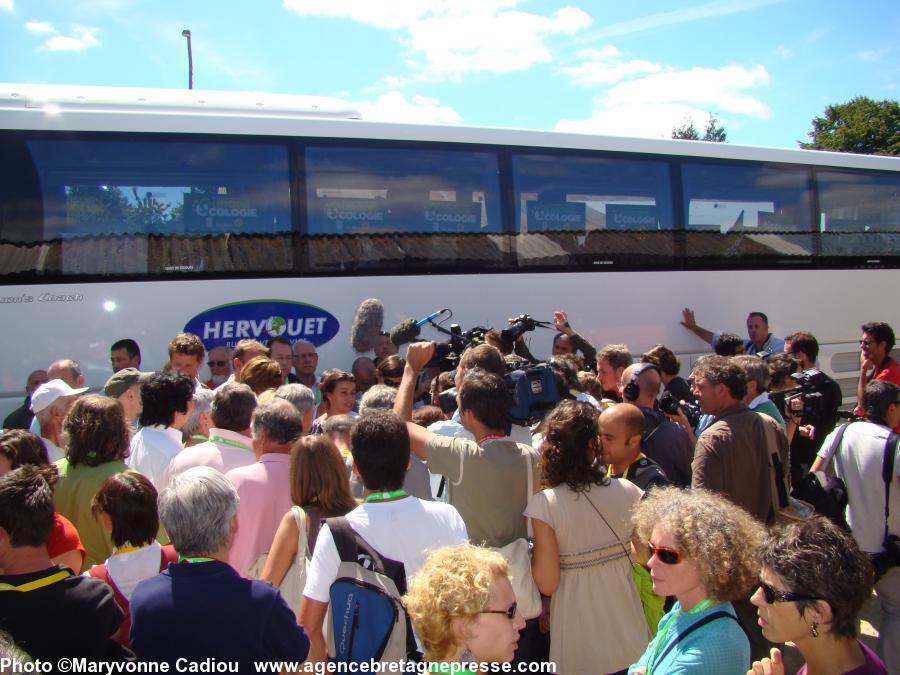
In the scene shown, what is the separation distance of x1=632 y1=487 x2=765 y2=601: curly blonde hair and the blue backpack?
3.03 feet

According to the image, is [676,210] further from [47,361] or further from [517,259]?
[47,361]

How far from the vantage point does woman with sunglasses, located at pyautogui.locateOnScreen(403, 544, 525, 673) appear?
2.02 metres

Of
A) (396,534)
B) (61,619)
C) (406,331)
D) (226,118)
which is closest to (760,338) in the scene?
(406,331)

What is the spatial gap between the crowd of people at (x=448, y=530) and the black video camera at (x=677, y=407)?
0.02 m

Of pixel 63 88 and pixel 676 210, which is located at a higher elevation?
pixel 63 88

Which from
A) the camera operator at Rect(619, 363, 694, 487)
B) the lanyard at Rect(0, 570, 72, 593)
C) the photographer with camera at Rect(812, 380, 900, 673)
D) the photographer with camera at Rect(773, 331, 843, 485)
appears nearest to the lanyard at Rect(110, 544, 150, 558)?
the lanyard at Rect(0, 570, 72, 593)

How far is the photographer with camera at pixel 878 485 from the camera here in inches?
160

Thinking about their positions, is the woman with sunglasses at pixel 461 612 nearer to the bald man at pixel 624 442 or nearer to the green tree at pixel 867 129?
the bald man at pixel 624 442

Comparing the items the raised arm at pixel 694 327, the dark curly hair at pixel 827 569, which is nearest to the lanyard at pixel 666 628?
the dark curly hair at pixel 827 569

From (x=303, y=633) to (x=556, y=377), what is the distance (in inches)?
95.8

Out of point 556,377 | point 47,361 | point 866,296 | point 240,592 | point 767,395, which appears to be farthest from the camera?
point 866,296

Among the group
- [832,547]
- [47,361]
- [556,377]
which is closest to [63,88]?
[47,361]

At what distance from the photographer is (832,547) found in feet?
6.91

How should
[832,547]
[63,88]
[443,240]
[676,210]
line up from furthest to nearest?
[676,210], [443,240], [63,88], [832,547]
